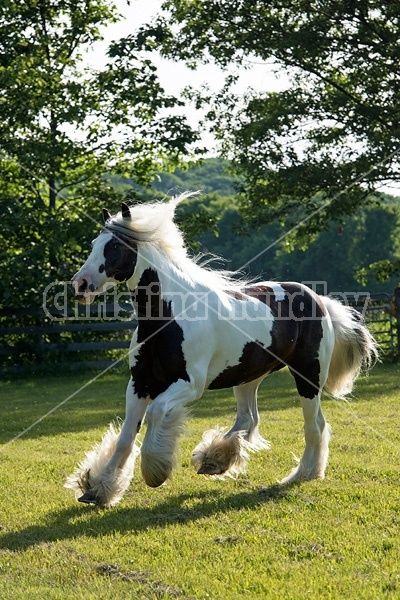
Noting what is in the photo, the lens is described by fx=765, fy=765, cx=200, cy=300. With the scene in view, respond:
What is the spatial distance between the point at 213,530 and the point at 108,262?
202 centimetres

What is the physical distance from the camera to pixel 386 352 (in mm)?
18094

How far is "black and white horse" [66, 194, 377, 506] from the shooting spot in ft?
18.1

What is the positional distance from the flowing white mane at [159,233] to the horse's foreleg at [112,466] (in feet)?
3.36

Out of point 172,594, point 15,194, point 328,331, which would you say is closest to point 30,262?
point 15,194

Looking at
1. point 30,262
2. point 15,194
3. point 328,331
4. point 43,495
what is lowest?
point 43,495

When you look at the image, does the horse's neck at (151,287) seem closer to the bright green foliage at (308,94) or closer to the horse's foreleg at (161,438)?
the horse's foreleg at (161,438)

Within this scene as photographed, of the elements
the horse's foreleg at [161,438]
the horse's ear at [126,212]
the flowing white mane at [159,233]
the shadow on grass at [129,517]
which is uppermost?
the horse's ear at [126,212]

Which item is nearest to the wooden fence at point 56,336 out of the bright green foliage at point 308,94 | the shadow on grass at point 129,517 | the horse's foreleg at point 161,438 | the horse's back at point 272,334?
the bright green foliage at point 308,94

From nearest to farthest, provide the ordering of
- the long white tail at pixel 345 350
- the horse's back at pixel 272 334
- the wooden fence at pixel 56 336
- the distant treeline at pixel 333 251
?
the horse's back at pixel 272 334
the long white tail at pixel 345 350
the wooden fence at pixel 56 336
the distant treeline at pixel 333 251

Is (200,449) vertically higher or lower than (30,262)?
lower

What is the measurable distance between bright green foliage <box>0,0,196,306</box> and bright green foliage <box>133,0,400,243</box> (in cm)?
156

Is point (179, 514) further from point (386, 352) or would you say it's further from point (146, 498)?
point (386, 352)

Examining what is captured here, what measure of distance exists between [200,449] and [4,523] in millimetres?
1886

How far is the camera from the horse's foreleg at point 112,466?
553cm
